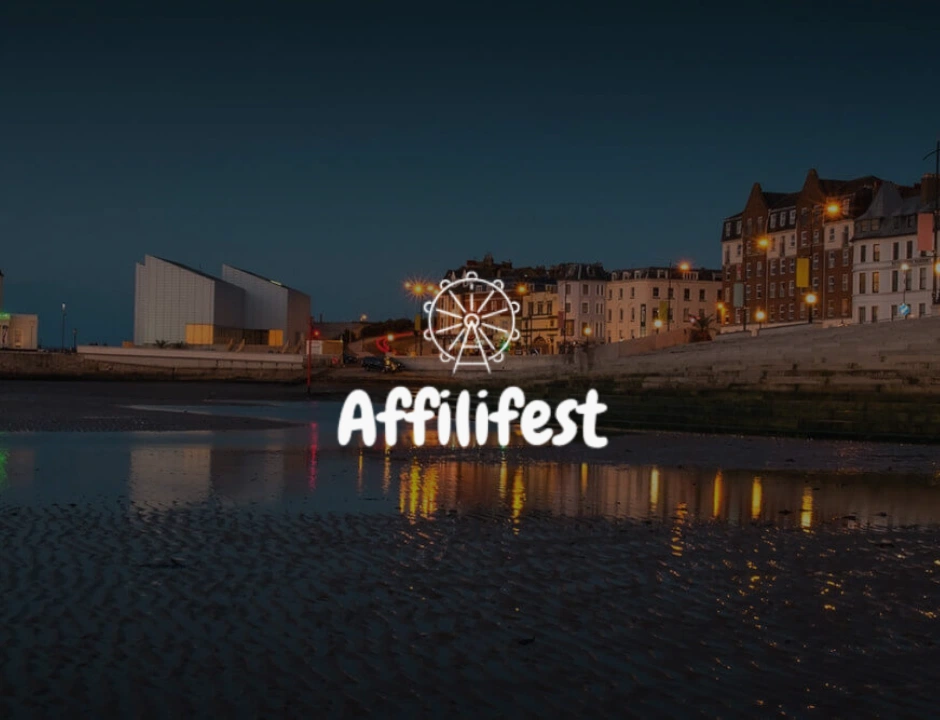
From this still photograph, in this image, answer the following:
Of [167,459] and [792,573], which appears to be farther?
[167,459]

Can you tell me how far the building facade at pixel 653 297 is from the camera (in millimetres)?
155750

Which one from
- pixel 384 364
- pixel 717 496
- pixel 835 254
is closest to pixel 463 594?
pixel 717 496

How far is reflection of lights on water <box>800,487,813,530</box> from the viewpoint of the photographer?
16031 millimetres

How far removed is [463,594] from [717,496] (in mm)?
9426

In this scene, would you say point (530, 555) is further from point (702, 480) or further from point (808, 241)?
point (808, 241)

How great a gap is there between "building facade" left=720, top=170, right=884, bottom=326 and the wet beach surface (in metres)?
84.6

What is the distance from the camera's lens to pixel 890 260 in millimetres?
98750

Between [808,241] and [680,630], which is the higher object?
[808,241]

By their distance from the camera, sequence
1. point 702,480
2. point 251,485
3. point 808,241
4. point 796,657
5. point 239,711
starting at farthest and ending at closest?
point 808,241
point 702,480
point 251,485
point 796,657
point 239,711

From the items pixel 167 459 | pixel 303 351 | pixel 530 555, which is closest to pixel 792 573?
pixel 530 555

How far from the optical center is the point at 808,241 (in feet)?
365

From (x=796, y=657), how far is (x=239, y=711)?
4229 mm

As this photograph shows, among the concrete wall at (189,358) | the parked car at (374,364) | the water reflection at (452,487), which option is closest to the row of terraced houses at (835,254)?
the parked car at (374,364)

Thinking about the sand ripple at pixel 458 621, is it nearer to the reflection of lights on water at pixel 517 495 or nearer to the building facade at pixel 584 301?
the reflection of lights on water at pixel 517 495
